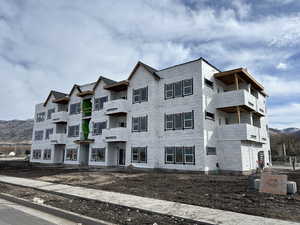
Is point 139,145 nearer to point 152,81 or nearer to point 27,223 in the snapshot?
point 152,81

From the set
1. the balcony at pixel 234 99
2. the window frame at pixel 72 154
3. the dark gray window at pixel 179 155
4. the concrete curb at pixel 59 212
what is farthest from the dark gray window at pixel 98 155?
the concrete curb at pixel 59 212

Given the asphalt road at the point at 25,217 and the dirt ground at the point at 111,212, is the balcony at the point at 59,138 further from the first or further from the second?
the asphalt road at the point at 25,217

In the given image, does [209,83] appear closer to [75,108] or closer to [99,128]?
[99,128]

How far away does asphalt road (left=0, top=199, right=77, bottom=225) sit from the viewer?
721cm

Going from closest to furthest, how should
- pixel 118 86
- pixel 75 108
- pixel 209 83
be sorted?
pixel 209 83, pixel 118 86, pixel 75 108

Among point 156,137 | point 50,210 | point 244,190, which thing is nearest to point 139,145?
point 156,137

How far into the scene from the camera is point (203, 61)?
23.2m

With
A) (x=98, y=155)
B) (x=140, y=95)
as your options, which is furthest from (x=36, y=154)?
(x=140, y=95)

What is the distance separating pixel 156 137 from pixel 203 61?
9594 millimetres

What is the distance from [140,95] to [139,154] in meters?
7.02

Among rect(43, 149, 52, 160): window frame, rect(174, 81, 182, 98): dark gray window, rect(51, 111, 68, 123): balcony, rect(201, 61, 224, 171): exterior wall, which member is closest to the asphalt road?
rect(201, 61, 224, 171): exterior wall

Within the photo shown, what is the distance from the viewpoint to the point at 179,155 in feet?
75.2

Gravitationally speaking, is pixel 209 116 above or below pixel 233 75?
below

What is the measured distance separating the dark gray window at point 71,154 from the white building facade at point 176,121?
233mm
